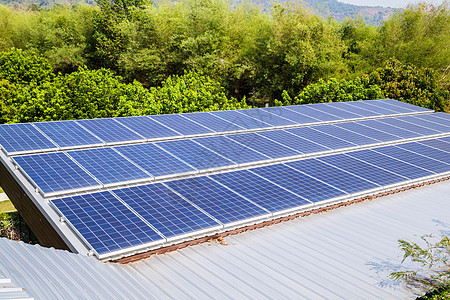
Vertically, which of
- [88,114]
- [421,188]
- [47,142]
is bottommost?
[88,114]

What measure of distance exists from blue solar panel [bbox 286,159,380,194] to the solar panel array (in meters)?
0.04

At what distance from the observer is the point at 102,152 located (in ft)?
42.7

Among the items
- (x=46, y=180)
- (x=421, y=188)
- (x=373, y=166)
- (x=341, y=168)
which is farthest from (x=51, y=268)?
(x=421, y=188)

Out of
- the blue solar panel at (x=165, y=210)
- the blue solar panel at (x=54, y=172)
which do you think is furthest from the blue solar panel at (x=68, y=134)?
the blue solar panel at (x=165, y=210)

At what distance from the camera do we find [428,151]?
16922mm

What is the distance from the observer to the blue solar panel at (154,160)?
1201 cm

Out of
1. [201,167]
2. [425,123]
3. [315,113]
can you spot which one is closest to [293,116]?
[315,113]

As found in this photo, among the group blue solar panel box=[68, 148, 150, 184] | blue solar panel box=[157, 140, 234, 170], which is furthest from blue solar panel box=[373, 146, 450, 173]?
blue solar panel box=[68, 148, 150, 184]

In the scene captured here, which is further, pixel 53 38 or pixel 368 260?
pixel 53 38

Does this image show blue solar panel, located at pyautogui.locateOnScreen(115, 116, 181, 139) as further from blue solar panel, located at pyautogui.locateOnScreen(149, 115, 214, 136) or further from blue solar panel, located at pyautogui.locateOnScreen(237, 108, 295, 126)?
blue solar panel, located at pyautogui.locateOnScreen(237, 108, 295, 126)

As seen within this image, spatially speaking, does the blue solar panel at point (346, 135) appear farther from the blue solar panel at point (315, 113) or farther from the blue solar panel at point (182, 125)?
the blue solar panel at point (182, 125)

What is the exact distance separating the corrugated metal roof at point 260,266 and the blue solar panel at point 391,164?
8.86 ft

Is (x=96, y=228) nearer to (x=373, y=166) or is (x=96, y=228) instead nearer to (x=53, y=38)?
(x=373, y=166)

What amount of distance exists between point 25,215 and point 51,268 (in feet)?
20.1
